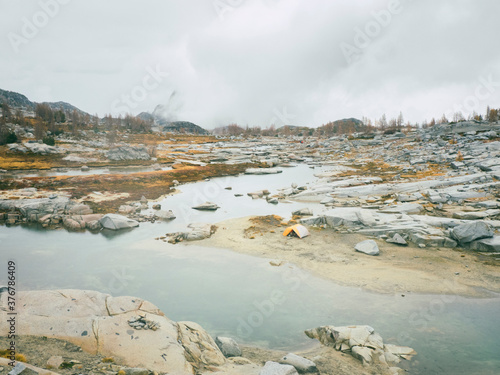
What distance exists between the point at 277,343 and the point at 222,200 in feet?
92.4

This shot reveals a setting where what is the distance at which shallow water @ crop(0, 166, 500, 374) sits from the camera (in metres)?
12.3

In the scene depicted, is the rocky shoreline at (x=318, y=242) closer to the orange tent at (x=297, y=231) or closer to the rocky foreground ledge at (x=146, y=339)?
the rocky foreground ledge at (x=146, y=339)

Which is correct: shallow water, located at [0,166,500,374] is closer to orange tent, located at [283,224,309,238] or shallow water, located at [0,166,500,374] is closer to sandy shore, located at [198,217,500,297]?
sandy shore, located at [198,217,500,297]

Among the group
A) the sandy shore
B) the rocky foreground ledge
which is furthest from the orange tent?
the rocky foreground ledge

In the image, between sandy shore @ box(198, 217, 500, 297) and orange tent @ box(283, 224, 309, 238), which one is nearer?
sandy shore @ box(198, 217, 500, 297)

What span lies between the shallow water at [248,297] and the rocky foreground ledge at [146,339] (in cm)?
162

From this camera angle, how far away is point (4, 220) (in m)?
29.1

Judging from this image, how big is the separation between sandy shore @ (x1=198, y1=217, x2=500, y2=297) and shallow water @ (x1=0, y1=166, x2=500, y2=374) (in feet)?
3.41

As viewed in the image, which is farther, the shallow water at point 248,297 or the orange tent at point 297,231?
the orange tent at point 297,231

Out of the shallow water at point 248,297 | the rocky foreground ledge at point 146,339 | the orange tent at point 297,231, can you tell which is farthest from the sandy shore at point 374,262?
the rocky foreground ledge at point 146,339

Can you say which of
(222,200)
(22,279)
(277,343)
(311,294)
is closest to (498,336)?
(311,294)

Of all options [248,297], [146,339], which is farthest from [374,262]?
[146,339]

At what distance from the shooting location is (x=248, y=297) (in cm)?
1600

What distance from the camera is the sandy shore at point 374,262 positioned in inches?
652
